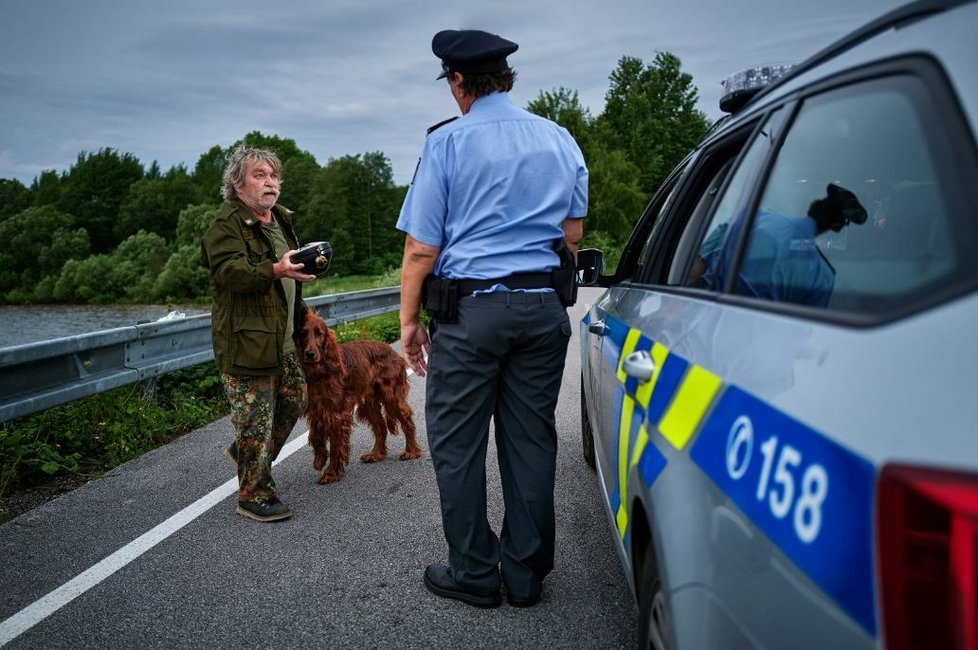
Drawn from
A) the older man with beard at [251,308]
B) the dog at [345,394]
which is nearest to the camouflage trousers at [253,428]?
the older man with beard at [251,308]

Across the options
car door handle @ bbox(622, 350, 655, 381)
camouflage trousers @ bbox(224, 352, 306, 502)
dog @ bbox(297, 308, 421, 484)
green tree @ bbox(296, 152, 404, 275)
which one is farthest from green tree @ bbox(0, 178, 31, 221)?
car door handle @ bbox(622, 350, 655, 381)

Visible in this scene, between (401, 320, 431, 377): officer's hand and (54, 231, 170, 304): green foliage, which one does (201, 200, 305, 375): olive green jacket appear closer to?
(401, 320, 431, 377): officer's hand

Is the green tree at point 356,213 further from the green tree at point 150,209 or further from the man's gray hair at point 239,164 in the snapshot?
the man's gray hair at point 239,164

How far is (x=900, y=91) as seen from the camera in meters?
1.37

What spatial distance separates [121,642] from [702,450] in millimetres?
2565

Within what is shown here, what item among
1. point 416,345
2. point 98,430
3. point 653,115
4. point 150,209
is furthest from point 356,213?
point 416,345

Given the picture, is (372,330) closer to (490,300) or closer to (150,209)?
(490,300)

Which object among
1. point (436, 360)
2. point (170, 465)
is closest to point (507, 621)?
point (436, 360)

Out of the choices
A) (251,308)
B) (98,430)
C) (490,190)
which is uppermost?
(490,190)

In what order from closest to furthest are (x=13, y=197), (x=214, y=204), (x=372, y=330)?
(x=372, y=330)
(x=13, y=197)
(x=214, y=204)

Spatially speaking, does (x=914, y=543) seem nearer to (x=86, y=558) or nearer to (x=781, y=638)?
(x=781, y=638)

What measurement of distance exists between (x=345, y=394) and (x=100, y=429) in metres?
2.37

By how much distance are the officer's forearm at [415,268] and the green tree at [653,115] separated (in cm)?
6822

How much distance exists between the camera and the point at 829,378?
49.4 inches
